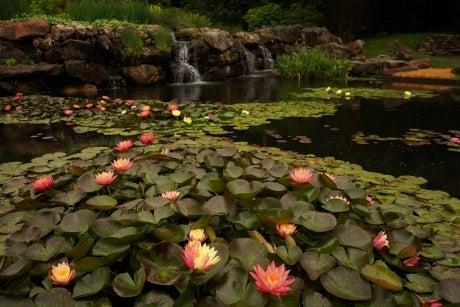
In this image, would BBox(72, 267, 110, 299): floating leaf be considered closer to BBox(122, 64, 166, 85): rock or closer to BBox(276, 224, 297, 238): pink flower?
BBox(276, 224, 297, 238): pink flower

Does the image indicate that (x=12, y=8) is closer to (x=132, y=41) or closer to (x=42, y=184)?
(x=132, y=41)

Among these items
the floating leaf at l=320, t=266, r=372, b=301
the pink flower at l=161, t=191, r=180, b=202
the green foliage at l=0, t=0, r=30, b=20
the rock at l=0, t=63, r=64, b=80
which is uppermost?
the green foliage at l=0, t=0, r=30, b=20

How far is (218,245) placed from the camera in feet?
4.08

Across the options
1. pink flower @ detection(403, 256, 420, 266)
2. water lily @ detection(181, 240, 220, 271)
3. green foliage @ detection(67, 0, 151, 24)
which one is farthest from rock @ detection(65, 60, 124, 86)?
pink flower @ detection(403, 256, 420, 266)

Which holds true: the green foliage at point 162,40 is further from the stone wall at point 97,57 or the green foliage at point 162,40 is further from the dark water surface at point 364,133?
the dark water surface at point 364,133

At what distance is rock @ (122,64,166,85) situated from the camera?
941 cm

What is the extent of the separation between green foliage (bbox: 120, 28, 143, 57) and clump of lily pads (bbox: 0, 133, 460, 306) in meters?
7.79

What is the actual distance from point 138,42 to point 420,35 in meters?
14.8

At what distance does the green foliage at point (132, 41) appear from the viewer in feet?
30.1

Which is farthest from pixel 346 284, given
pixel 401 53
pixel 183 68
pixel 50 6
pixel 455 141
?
pixel 50 6

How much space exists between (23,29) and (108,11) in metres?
3.15

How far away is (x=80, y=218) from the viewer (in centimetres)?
149

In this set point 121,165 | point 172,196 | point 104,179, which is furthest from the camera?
point 121,165

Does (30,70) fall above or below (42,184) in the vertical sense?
above
